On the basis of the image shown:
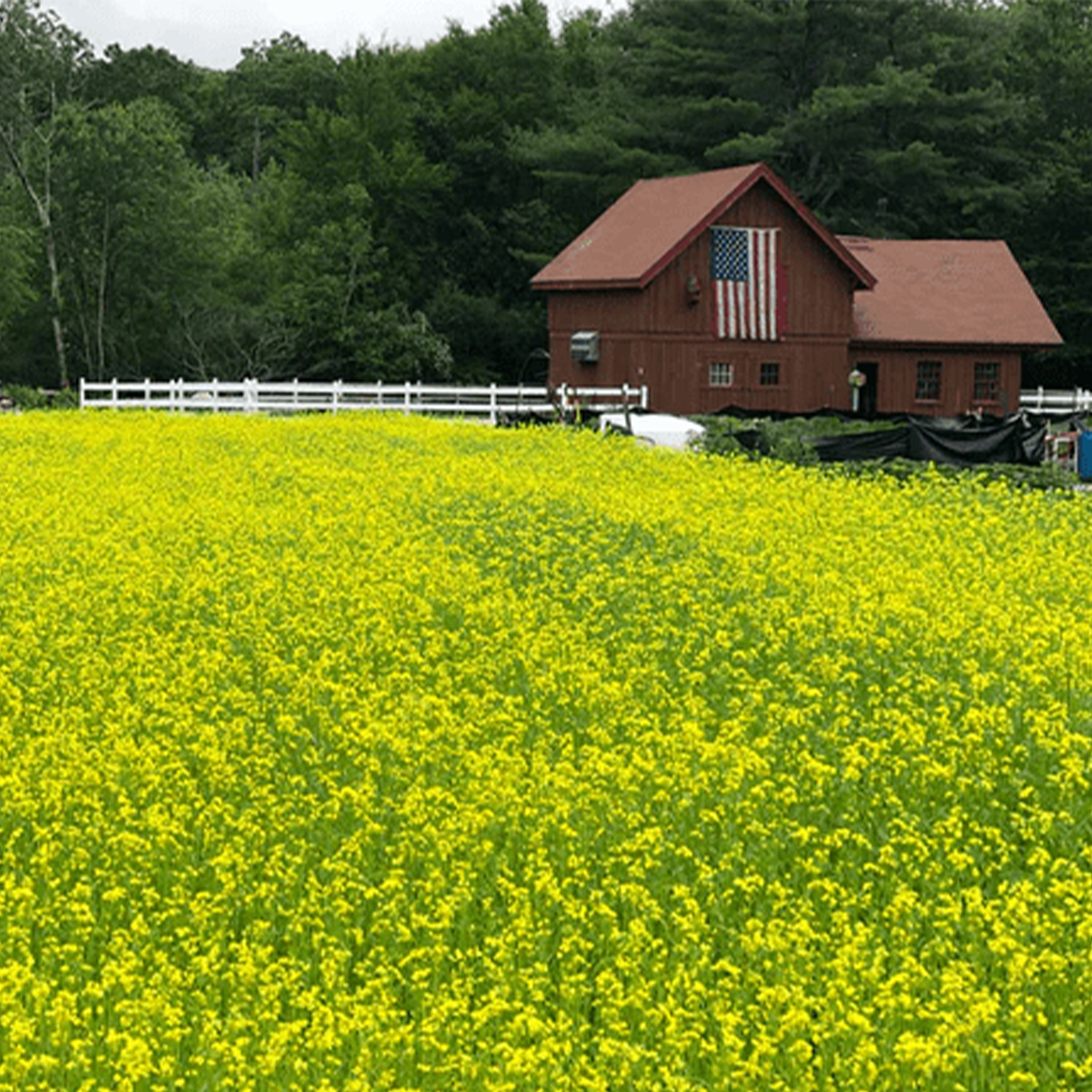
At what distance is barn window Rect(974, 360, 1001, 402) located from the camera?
164 ft

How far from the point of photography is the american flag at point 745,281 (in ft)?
156

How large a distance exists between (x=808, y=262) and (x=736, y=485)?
25849mm

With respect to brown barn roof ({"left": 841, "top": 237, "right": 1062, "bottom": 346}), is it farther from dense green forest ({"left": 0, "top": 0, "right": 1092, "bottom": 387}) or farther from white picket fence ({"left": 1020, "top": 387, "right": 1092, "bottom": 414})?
dense green forest ({"left": 0, "top": 0, "right": 1092, "bottom": 387})

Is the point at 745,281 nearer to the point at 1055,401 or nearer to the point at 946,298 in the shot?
the point at 946,298

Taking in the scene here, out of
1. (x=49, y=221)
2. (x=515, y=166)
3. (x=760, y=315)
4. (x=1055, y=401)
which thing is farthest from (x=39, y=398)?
(x=1055, y=401)

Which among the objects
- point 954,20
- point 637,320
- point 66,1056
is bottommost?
point 66,1056

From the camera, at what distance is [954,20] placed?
6512cm

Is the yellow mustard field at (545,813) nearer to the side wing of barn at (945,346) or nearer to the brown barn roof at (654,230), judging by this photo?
the brown barn roof at (654,230)

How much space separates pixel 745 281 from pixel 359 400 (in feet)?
35.9

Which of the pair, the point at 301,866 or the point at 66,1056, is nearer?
the point at 66,1056

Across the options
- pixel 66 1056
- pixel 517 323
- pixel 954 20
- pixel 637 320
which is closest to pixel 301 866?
pixel 66 1056

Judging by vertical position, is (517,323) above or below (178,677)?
above

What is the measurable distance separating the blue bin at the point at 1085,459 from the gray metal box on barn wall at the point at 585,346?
681 inches

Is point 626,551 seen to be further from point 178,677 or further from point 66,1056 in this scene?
point 66,1056
